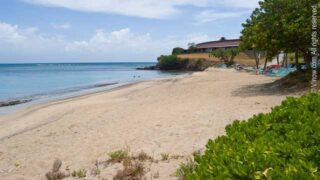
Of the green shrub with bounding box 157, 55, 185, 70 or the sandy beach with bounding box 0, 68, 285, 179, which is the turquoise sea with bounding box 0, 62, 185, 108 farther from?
the sandy beach with bounding box 0, 68, 285, 179

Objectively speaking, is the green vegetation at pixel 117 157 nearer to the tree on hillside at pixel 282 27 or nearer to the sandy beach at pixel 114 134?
the sandy beach at pixel 114 134

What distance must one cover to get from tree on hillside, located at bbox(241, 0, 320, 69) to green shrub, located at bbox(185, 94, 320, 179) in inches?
529

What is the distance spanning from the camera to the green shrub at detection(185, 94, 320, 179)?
2.86 meters

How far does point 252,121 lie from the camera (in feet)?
15.3

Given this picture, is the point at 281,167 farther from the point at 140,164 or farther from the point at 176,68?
the point at 176,68

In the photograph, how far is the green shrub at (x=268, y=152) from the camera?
286cm

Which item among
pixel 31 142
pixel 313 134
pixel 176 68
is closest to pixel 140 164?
pixel 313 134

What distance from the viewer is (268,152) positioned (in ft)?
10.5

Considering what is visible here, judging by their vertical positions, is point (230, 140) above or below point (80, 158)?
above

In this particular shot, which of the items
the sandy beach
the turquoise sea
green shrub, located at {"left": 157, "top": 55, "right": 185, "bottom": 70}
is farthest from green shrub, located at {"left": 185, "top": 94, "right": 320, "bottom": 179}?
green shrub, located at {"left": 157, "top": 55, "right": 185, "bottom": 70}

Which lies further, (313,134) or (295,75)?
(295,75)

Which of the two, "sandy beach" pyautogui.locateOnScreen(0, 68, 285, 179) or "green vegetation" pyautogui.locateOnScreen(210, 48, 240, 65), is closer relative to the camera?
"sandy beach" pyautogui.locateOnScreen(0, 68, 285, 179)

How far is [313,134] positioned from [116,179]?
4194mm

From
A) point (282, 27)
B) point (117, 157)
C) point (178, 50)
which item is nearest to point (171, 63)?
point (178, 50)
